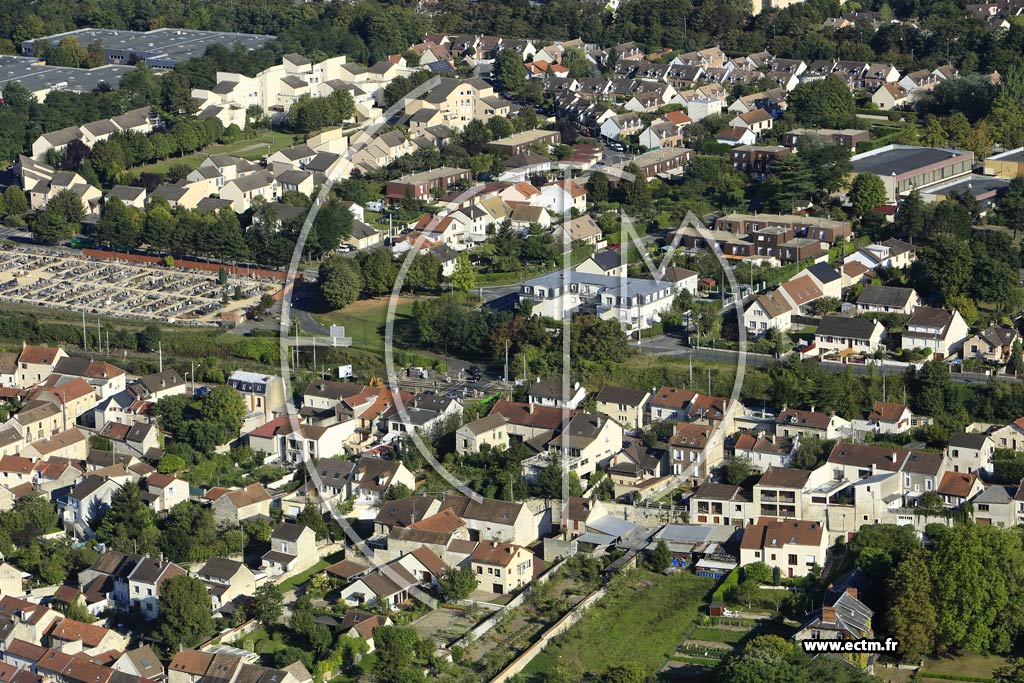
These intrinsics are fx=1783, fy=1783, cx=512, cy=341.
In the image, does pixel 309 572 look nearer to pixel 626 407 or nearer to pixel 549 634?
pixel 549 634

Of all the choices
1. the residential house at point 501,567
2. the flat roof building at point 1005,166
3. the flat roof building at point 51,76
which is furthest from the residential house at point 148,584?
the flat roof building at point 51,76

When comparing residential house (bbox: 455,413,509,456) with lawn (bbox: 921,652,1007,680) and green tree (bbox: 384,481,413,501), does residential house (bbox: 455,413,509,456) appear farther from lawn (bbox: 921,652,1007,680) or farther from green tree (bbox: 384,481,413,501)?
lawn (bbox: 921,652,1007,680)

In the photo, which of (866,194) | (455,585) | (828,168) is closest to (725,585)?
(455,585)

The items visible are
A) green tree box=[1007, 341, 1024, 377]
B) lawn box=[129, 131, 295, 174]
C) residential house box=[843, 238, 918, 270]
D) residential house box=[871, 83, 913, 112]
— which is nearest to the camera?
green tree box=[1007, 341, 1024, 377]

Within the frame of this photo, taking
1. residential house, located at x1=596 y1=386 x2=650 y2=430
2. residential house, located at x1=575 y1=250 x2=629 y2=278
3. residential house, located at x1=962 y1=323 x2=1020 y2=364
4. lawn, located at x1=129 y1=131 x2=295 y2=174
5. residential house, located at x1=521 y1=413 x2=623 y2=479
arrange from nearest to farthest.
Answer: residential house, located at x1=521 y1=413 x2=623 y2=479
residential house, located at x1=596 y1=386 x2=650 y2=430
residential house, located at x1=962 y1=323 x2=1020 y2=364
residential house, located at x1=575 y1=250 x2=629 y2=278
lawn, located at x1=129 y1=131 x2=295 y2=174

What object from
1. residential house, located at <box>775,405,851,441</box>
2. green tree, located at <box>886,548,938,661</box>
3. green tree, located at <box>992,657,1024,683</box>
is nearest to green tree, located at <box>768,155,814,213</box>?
residential house, located at <box>775,405,851,441</box>

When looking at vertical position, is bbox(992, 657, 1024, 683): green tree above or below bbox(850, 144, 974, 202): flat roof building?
below

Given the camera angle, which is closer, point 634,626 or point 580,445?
point 634,626
